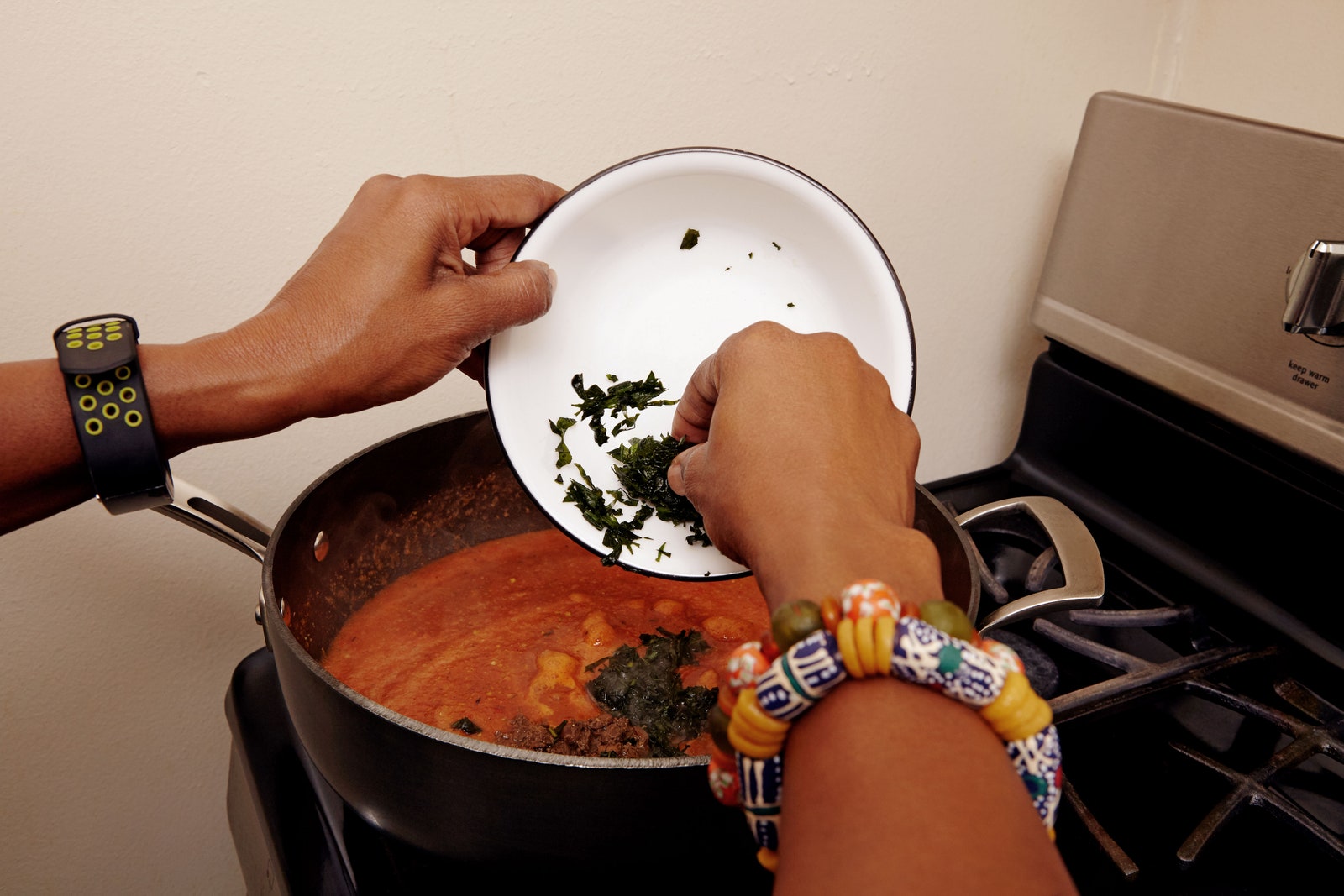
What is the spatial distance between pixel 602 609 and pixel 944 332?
2.22 ft

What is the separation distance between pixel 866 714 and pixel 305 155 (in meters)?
0.79

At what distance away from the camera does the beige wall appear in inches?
32.5

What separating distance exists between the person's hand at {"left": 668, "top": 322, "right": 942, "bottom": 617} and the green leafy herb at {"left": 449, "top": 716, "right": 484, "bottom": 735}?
29 centimetres

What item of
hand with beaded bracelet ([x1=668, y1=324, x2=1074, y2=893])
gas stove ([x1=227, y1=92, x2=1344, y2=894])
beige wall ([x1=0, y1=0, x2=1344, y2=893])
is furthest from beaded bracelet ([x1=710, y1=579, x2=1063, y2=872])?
beige wall ([x1=0, y1=0, x2=1344, y2=893])

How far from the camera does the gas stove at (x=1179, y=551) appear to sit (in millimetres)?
701

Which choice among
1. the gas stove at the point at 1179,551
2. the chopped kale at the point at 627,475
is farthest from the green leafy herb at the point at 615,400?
the gas stove at the point at 1179,551

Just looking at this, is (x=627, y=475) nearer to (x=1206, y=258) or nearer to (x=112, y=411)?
(x=112, y=411)

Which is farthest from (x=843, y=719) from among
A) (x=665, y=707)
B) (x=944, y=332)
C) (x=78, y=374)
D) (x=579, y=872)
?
(x=944, y=332)

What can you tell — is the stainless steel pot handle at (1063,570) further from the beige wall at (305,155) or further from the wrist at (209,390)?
the wrist at (209,390)

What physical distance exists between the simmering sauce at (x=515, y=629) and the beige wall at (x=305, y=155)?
21 centimetres

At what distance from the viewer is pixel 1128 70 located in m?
1.21

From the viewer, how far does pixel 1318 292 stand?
0.74m

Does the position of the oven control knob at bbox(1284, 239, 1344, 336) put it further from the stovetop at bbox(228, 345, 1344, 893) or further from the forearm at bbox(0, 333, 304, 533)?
the forearm at bbox(0, 333, 304, 533)

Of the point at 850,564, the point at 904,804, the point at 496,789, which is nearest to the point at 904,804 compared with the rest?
the point at 904,804
